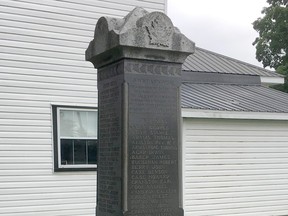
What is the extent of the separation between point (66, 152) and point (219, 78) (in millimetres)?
5636

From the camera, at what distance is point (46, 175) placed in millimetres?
10477

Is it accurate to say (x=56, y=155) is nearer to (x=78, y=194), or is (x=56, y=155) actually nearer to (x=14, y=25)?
(x=78, y=194)

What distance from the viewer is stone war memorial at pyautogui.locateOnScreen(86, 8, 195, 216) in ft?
18.4

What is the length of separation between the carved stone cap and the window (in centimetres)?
483

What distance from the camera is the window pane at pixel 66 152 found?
35.0ft

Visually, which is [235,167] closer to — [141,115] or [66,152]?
[66,152]

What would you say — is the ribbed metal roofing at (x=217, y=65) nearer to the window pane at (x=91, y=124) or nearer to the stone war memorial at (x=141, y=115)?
the window pane at (x=91, y=124)

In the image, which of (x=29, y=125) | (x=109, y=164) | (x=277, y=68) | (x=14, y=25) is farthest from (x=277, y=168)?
(x=277, y=68)

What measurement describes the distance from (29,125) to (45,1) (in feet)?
8.03

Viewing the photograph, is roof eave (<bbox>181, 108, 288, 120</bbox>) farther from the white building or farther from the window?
the window

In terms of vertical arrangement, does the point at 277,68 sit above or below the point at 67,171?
above

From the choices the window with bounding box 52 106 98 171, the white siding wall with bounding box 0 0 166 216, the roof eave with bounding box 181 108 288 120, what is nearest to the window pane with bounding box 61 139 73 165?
the window with bounding box 52 106 98 171

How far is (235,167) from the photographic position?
12750 millimetres

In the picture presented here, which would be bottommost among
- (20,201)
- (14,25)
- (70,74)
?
(20,201)
